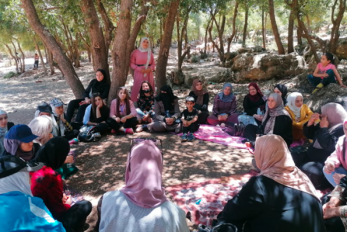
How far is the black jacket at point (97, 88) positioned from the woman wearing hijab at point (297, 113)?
3695 mm

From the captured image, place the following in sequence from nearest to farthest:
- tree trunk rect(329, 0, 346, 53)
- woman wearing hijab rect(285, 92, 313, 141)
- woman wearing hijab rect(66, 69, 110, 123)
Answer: woman wearing hijab rect(285, 92, 313, 141) → woman wearing hijab rect(66, 69, 110, 123) → tree trunk rect(329, 0, 346, 53)

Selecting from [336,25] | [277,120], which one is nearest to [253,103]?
[277,120]

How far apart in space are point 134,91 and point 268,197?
550cm

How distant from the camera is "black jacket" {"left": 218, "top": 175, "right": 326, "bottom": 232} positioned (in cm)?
184

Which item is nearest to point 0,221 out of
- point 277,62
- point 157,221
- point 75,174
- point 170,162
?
point 157,221

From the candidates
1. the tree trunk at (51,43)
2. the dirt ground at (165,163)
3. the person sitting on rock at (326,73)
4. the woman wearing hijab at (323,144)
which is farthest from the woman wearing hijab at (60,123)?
the person sitting on rock at (326,73)

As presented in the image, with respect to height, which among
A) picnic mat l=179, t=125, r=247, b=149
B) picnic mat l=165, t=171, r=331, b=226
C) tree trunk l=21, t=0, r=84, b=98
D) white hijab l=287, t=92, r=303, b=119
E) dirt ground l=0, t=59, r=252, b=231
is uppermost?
tree trunk l=21, t=0, r=84, b=98

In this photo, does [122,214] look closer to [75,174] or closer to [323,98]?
[75,174]

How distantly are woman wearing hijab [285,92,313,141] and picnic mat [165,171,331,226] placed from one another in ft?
5.38

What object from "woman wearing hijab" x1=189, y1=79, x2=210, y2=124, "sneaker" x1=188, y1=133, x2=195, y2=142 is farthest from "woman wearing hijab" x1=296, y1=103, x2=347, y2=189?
"woman wearing hijab" x1=189, y1=79, x2=210, y2=124

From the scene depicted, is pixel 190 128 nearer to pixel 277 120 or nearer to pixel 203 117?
pixel 203 117

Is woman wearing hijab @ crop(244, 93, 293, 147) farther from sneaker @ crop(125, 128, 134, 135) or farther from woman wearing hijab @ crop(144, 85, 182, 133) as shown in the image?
sneaker @ crop(125, 128, 134, 135)

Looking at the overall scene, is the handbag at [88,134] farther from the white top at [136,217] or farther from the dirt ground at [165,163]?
the white top at [136,217]

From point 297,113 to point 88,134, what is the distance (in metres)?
3.64
